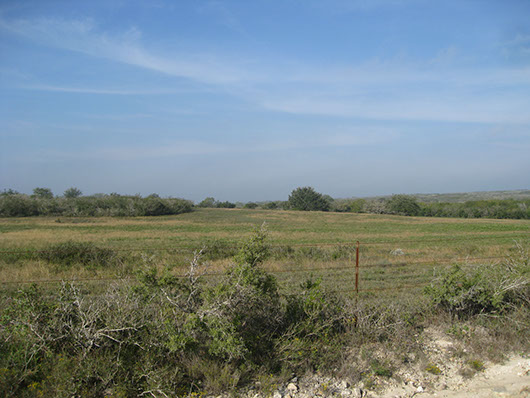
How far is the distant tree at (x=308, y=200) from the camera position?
227 ft

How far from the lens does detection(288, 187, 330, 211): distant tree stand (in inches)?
2724

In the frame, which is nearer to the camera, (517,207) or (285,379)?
(285,379)

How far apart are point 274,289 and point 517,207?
66.9 meters

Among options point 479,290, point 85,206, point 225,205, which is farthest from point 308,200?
point 479,290

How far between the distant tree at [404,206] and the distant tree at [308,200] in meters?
11.8

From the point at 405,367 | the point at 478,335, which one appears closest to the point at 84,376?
the point at 405,367

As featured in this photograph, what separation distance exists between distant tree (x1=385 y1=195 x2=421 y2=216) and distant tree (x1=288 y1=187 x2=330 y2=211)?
11844 millimetres

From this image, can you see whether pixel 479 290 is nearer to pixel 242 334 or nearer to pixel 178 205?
pixel 242 334

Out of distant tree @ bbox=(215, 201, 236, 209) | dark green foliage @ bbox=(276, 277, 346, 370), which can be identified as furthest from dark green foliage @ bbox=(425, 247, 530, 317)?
distant tree @ bbox=(215, 201, 236, 209)

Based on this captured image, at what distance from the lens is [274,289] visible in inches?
185

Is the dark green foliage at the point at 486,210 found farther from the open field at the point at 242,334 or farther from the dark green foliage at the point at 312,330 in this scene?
the dark green foliage at the point at 312,330

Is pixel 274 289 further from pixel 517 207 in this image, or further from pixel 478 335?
pixel 517 207

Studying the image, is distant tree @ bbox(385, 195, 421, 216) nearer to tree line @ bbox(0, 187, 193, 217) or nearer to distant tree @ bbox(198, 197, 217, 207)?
distant tree @ bbox(198, 197, 217, 207)

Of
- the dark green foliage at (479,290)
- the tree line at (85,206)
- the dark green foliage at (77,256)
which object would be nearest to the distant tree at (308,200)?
the tree line at (85,206)
